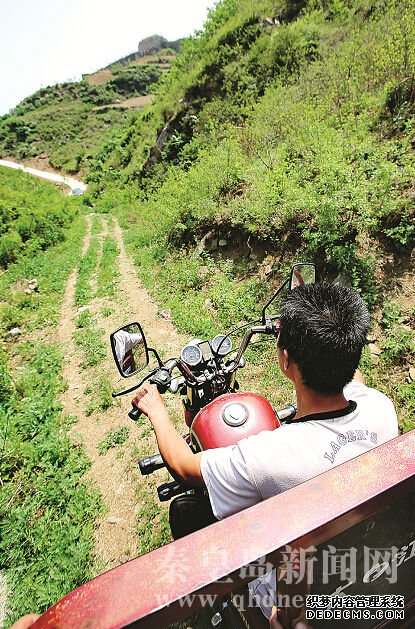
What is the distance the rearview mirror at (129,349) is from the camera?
1744mm

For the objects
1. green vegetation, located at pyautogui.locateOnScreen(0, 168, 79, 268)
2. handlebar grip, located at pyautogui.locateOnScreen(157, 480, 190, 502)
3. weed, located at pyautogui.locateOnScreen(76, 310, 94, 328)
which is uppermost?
green vegetation, located at pyautogui.locateOnScreen(0, 168, 79, 268)

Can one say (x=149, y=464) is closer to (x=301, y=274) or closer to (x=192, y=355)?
(x=192, y=355)

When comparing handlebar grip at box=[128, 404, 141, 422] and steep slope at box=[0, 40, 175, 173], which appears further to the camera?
steep slope at box=[0, 40, 175, 173]

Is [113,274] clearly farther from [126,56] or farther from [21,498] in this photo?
[126,56]

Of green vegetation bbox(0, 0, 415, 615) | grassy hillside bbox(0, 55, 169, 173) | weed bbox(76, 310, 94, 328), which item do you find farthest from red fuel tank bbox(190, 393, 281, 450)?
grassy hillside bbox(0, 55, 169, 173)

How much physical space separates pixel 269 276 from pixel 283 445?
15.2 feet

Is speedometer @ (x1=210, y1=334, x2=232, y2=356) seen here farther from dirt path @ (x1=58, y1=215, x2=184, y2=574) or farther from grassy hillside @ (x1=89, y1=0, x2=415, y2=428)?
grassy hillside @ (x1=89, y1=0, x2=415, y2=428)

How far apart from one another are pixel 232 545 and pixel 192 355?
4.70 feet

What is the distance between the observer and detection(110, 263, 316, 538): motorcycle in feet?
5.72

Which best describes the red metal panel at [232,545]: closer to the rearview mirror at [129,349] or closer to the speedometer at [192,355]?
the rearview mirror at [129,349]

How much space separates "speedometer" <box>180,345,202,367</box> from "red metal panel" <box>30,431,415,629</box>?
1.31 meters

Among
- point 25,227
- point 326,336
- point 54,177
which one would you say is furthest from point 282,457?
point 54,177

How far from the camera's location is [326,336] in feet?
4.19

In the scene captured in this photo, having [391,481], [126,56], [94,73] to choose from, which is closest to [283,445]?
[391,481]
